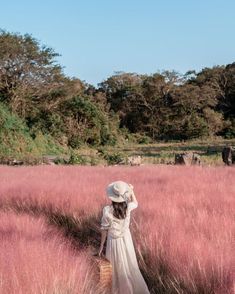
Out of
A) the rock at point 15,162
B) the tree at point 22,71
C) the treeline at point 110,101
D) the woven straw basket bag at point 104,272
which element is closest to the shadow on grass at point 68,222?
the woven straw basket bag at point 104,272

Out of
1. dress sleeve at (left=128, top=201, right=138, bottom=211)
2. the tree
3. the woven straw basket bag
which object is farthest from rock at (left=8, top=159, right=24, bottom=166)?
the woven straw basket bag

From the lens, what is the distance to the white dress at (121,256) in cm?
464

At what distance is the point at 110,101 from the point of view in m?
41.6

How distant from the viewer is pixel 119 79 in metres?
42.8

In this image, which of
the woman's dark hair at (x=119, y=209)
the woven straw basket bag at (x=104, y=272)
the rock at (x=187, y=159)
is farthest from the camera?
the rock at (x=187, y=159)

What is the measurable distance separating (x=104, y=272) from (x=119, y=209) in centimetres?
57

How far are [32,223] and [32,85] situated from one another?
76.6 ft

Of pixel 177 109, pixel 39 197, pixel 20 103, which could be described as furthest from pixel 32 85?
pixel 39 197

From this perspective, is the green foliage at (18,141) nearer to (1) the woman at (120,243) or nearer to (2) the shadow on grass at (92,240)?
(2) the shadow on grass at (92,240)

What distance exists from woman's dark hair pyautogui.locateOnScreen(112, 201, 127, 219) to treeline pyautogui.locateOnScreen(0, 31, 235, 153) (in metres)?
20.1

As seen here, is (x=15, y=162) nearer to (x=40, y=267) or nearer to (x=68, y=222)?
(x=68, y=222)

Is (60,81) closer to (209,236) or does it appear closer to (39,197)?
(39,197)

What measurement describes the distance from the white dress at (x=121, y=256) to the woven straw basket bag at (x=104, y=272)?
0.10 meters

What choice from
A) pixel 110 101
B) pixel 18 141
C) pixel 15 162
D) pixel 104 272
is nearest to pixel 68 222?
pixel 104 272
